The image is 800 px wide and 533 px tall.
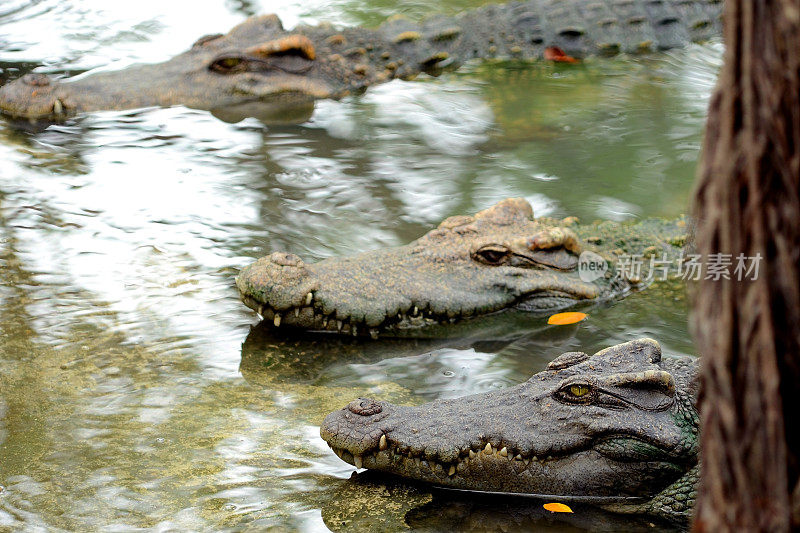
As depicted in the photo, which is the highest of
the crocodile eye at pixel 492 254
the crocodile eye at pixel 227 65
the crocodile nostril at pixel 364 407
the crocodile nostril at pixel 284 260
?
the crocodile eye at pixel 227 65

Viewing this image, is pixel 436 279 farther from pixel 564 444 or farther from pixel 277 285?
pixel 564 444

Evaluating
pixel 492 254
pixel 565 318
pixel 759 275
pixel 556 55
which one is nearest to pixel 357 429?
pixel 492 254

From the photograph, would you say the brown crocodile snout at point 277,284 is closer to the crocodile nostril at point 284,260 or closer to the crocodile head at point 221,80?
the crocodile nostril at point 284,260

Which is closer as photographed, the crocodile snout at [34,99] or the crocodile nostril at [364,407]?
the crocodile nostril at [364,407]

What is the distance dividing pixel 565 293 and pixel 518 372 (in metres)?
0.91

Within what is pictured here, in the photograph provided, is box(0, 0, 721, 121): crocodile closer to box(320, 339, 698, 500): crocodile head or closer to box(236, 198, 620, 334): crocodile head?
box(236, 198, 620, 334): crocodile head

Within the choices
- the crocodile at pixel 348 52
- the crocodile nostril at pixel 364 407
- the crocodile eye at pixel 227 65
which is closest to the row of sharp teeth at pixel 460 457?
the crocodile nostril at pixel 364 407

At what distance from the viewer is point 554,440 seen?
13.1ft

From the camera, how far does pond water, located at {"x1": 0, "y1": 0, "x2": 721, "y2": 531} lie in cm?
411

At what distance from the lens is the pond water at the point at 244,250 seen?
4.11 metres

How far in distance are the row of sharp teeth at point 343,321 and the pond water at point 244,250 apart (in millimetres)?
110

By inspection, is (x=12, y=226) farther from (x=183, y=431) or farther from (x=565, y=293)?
(x=565, y=293)

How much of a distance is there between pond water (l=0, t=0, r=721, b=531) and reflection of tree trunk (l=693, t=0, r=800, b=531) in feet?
6.73

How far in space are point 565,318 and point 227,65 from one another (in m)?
5.39
